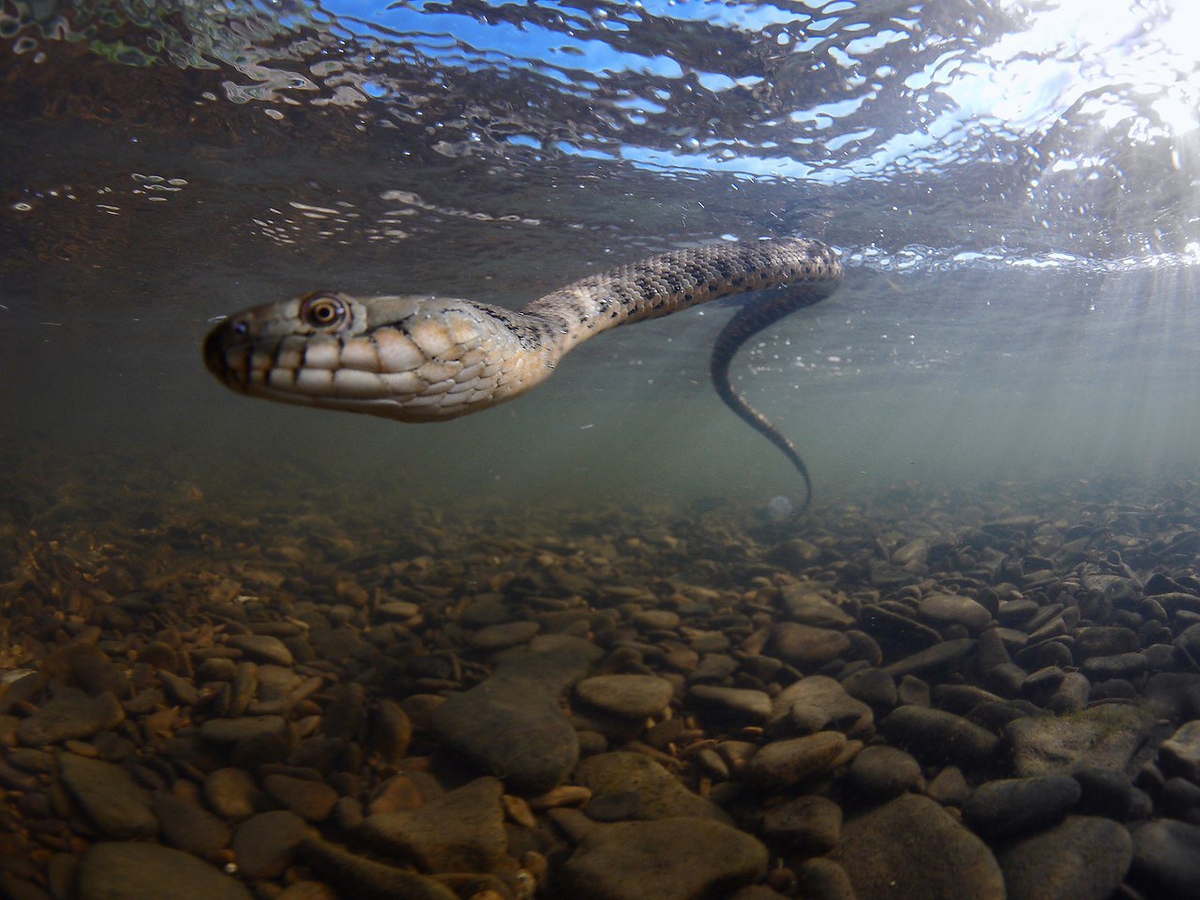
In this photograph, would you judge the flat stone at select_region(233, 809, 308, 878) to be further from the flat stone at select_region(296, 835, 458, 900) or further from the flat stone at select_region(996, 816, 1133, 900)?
the flat stone at select_region(996, 816, 1133, 900)

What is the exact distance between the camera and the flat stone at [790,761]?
11.3ft

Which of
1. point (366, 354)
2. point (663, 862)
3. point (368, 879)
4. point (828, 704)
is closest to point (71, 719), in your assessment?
point (368, 879)

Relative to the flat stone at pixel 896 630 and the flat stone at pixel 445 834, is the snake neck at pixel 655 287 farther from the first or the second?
the flat stone at pixel 896 630

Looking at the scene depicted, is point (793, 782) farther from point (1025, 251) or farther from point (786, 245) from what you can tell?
point (1025, 251)

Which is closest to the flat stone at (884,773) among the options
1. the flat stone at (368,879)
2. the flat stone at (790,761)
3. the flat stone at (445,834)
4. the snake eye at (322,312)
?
the flat stone at (790,761)

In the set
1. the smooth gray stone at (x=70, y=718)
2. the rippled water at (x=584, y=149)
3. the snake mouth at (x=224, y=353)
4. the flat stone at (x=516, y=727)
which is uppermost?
the rippled water at (x=584, y=149)

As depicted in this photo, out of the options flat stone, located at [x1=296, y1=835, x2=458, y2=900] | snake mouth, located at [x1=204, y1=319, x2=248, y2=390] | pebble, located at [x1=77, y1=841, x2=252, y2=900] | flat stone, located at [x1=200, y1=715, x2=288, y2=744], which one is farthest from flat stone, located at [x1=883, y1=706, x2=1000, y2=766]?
snake mouth, located at [x1=204, y1=319, x2=248, y2=390]

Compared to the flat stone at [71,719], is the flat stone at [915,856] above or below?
above

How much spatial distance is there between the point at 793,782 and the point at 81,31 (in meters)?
9.54

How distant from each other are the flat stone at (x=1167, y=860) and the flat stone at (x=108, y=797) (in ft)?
15.5

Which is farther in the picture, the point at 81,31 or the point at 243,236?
the point at 243,236

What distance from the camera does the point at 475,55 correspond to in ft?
23.2

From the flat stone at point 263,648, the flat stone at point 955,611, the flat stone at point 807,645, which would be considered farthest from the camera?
the flat stone at point 955,611

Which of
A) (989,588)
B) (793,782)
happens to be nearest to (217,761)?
(793,782)
